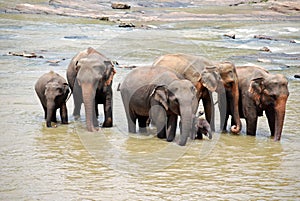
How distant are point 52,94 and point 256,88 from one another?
3610mm

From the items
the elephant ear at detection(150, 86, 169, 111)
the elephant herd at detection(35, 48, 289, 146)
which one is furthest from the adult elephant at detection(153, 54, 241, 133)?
the elephant ear at detection(150, 86, 169, 111)

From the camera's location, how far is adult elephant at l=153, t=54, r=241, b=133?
11422mm

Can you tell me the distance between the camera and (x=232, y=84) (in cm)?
1148

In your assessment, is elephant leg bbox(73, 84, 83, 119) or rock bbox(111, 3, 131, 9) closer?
elephant leg bbox(73, 84, 83, 119)

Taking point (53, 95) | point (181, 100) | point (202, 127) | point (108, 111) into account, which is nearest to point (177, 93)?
point (181, 100)

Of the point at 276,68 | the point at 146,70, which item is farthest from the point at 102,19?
the point at 146,70

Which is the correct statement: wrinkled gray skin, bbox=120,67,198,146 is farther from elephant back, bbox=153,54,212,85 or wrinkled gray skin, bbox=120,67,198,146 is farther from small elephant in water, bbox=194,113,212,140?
elephant back, bbox=153,54,212,85

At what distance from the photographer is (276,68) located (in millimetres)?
21000

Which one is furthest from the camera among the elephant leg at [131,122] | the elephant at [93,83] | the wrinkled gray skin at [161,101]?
the elephant leg at [131,122]

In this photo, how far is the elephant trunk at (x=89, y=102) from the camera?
1137 cm

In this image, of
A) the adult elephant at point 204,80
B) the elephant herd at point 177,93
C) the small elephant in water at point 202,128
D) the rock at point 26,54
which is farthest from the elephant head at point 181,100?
the rock at point 26,54

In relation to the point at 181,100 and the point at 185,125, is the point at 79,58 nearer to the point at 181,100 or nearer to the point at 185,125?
the point at 181,100

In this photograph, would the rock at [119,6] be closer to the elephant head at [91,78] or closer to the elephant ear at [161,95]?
the elephant head at [91,78]

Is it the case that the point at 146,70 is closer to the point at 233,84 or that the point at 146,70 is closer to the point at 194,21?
the point at 233,84
